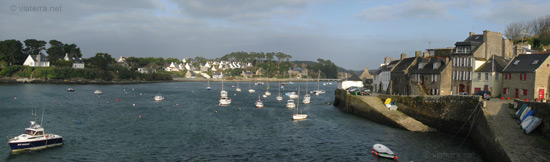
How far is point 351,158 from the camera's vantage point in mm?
30188

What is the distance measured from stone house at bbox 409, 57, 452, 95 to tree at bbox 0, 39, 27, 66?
17132 cm

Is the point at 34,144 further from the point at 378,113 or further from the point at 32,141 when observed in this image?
the point at 378,113

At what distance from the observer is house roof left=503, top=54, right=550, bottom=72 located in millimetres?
39656

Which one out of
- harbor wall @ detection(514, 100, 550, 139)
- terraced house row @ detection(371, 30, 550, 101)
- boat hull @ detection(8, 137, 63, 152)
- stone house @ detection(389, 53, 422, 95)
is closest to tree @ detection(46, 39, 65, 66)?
boat hull @ detection(8, 137, 63, 152)

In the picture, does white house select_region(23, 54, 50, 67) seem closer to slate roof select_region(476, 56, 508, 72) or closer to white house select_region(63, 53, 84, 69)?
white house select_region(63, 53, 84, 69)

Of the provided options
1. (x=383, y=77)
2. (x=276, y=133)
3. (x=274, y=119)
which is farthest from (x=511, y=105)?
(x=383, y=77)

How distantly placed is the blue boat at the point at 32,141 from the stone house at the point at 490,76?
49.2 metres

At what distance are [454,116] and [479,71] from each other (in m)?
12.2

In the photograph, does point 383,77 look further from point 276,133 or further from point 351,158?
point 351,158

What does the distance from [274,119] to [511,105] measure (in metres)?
29.0

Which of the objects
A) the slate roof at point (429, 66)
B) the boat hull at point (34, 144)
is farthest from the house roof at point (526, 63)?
the boat hull at point (34, 144)

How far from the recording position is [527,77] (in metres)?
39.9

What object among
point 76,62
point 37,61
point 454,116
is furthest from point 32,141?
point 76,62

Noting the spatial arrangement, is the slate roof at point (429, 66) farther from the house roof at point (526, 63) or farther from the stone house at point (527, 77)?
the house roof at point (526, 63)
